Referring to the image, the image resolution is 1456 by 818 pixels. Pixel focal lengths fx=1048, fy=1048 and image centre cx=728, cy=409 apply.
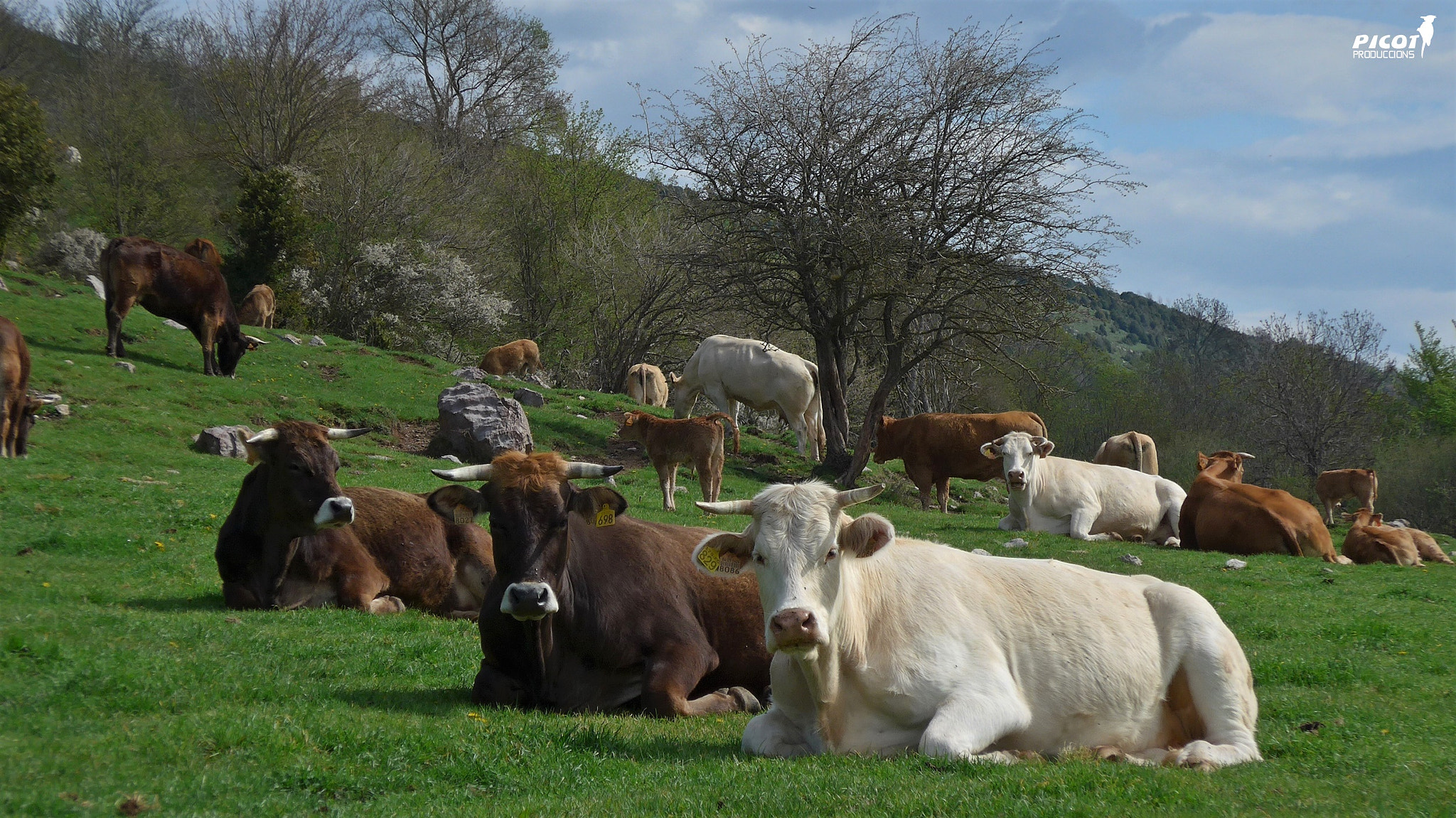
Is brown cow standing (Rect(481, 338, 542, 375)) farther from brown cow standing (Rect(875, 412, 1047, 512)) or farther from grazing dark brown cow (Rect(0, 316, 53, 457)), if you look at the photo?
grazing dark brown cow (Rect(0, 316, 53, 457))

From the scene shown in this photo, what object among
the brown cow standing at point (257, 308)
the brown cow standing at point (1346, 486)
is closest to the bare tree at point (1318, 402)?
the brown cow standing at point (1346, 486)

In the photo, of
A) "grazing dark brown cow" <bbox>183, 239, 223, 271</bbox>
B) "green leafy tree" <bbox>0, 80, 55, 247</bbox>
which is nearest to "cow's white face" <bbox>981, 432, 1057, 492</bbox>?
"grazing dark brown cow" <bbox>183, 239, 223, 271</bbox>

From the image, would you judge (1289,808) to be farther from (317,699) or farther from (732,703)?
A: (317,699)

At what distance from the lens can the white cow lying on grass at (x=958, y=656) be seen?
18.1 ft

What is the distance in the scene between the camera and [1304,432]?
54.1 metres

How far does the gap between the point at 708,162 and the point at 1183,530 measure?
14.8 metres

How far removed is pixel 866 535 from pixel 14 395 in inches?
612

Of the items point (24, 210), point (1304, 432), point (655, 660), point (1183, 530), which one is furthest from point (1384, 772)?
point (1304, 432)

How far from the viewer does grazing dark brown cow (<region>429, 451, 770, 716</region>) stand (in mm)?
6758

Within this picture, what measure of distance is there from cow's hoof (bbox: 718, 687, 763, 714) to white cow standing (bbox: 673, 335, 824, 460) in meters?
21.5

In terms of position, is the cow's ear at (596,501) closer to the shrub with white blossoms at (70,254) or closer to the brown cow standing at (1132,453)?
the brown cow standing at (1132,453)

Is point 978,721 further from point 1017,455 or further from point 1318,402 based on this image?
point 1318,402

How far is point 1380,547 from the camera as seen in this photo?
1888cm

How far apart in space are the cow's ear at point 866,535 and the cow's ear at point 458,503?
2563 millimetres
